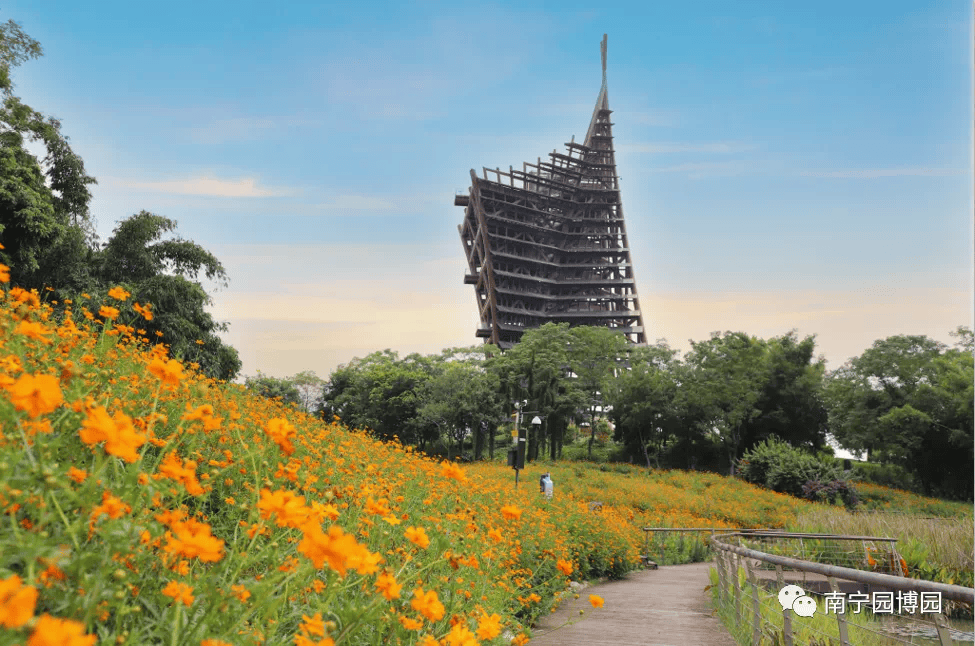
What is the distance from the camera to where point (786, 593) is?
14.7 ft

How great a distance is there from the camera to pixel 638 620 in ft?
20.6

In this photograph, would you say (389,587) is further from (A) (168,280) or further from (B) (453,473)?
(A) (168,280)

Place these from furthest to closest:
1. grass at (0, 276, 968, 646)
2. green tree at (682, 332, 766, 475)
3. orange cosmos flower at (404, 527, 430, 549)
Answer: green tree at (682, 332, 766, 475), orange cosmos flower at (404, 527, 430, 549), grass at (0, 276, 968, 646)

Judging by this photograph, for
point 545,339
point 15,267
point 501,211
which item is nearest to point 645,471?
point 545,339

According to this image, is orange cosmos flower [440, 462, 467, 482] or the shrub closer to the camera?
orange cosmos flower [440, 462, 467, 482]

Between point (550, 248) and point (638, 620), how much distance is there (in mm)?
70877

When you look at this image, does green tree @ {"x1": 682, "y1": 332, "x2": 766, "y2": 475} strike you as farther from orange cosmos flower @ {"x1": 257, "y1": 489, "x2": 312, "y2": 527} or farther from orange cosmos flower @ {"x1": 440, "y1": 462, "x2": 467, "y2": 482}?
orange cosmos flower @ {"x1": 257, "y1": 489, "x2": 312, "y2": 527}

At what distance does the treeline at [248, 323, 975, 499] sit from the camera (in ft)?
112

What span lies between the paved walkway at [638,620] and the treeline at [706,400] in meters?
26.1

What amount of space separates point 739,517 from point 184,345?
58.4 feet

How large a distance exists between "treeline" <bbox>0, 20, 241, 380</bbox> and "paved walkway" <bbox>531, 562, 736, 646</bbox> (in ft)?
34.5

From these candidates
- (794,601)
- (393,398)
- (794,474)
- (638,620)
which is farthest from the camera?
(393,398)

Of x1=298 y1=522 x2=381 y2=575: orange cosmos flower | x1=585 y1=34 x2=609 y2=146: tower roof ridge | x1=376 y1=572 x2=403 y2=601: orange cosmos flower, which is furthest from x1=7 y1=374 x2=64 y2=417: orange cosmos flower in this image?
x1=585 y1=34 x2=609 y2=146: tower roof ridge

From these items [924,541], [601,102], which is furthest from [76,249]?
[601,102]
